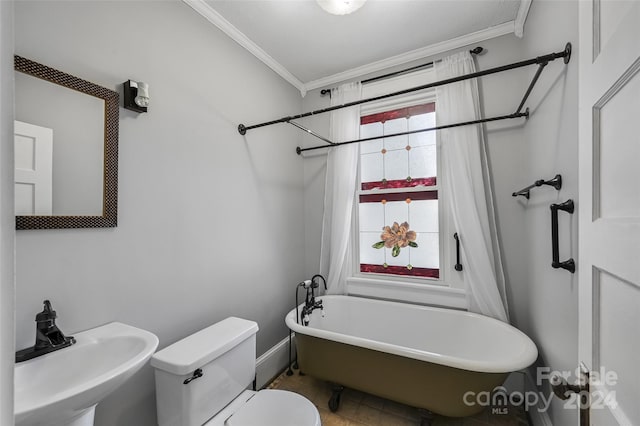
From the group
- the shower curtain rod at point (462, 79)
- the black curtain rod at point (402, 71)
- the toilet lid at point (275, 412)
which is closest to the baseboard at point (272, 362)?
the toilet lid at point (275, 412)

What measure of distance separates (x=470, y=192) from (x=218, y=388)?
2.13m

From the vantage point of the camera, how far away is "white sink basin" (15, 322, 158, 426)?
0.75 metres

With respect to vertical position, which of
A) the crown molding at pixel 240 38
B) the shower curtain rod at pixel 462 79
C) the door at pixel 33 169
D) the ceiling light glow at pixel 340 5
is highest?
the crown molding at pixel 240 38

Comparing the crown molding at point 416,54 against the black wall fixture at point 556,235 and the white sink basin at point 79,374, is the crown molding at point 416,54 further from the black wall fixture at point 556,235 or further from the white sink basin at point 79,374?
the white sink basin at point 79,374

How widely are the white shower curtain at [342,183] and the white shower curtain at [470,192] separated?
30.8 inches

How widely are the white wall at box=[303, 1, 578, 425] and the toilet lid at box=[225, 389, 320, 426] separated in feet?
3.92

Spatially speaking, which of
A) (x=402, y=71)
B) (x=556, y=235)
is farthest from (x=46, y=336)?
(x=402, y=71)

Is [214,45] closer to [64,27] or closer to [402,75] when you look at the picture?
[64,27]

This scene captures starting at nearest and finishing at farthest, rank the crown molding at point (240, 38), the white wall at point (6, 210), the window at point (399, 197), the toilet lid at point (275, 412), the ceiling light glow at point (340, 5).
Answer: the white wall at point (6, 210) → the toilet lid at point (275, 412) → the ceiling light glow at point (340, 5) → the crown molding at point (240, 38) → the window at point (399, 197)

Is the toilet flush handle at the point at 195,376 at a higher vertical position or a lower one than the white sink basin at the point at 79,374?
lower

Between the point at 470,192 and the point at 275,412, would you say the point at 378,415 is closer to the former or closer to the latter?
the point at 275,412

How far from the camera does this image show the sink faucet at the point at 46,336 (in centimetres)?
98

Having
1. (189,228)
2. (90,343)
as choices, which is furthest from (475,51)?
(90,343)

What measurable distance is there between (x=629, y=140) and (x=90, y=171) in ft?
6.02
